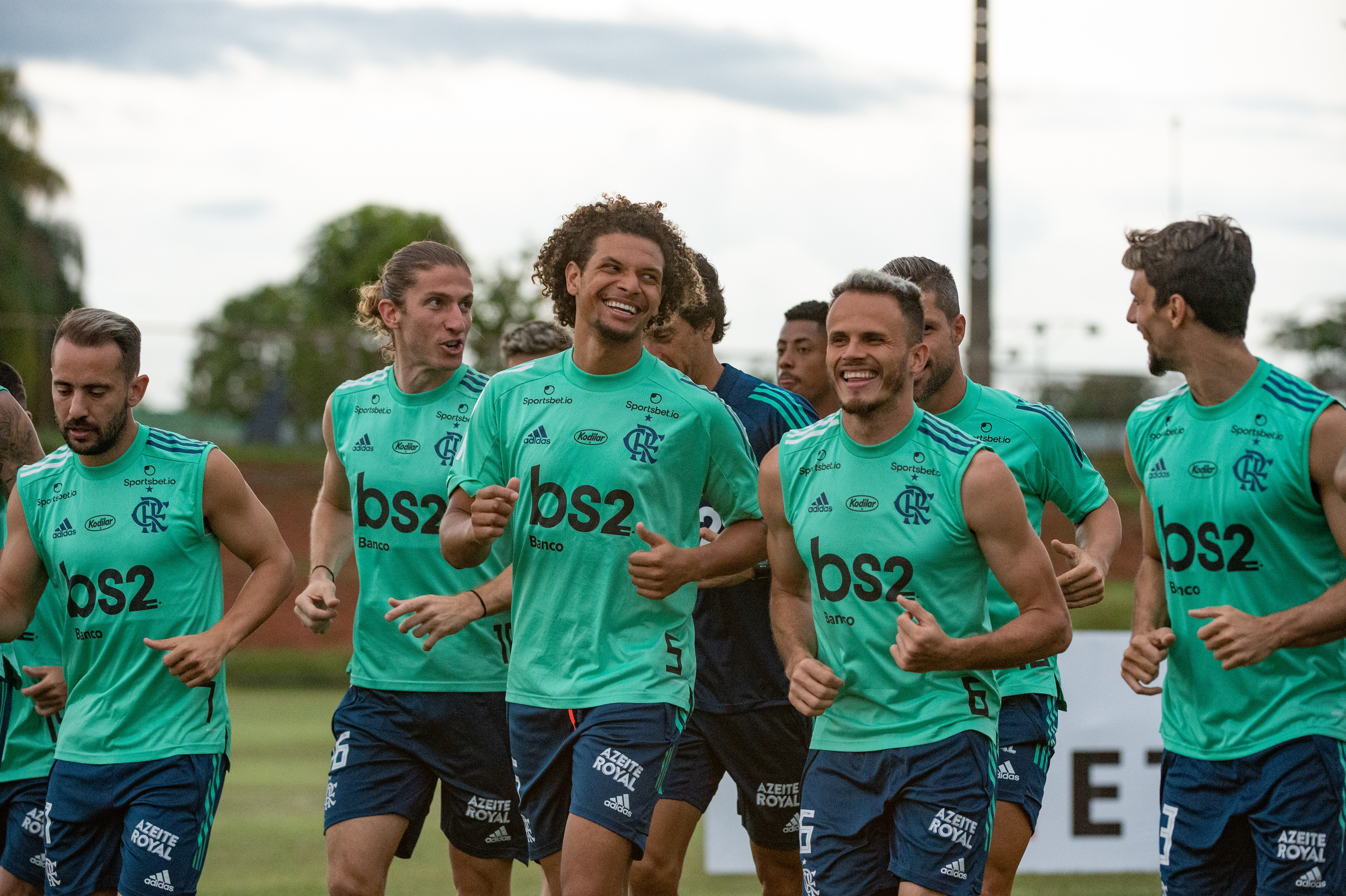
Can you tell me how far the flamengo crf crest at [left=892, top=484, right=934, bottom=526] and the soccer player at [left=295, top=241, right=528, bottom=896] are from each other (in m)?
1.72

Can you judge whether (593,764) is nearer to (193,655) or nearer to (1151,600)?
(193,655)

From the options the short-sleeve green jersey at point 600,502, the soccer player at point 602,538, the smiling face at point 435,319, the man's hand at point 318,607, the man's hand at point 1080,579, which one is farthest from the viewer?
the smiling face at point 435,319

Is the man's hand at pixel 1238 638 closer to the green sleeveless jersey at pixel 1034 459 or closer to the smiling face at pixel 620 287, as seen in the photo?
the green sleeveless jersey at pixel 1034 459

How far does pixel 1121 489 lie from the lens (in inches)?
975

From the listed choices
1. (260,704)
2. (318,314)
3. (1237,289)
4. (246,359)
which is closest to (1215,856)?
(1237,289)

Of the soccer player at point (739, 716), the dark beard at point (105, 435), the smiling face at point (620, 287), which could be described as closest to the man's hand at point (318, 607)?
the dark beard at point (105, 435)

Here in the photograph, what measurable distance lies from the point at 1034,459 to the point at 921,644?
1.76 metres

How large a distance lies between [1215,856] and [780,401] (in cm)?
248

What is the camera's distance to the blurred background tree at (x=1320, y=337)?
3666 centimetres

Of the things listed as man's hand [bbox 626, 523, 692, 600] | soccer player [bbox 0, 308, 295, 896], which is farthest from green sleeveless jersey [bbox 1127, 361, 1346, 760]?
soccer player [bbox 0, 308, 295, 896]

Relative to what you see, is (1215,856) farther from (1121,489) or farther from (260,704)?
(1121,489)

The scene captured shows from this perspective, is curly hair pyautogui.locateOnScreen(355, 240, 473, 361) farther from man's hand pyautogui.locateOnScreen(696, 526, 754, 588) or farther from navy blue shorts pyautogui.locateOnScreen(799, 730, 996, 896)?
navy blue shorts pyautogui.locateOnScreen(799, 730, 996, 896)

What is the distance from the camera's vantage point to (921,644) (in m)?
4.00

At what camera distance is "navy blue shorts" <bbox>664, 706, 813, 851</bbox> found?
6023mm
